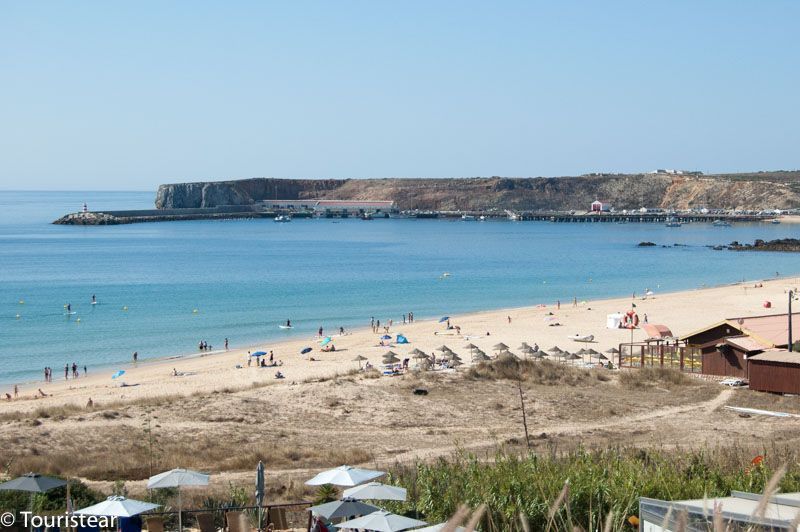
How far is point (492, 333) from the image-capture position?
40.2 meters

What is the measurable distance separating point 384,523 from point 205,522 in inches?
115

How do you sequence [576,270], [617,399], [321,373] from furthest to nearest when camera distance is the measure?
[576,270]
[321,373]
[617,399]

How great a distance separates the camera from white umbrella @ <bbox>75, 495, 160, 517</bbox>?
920 cm

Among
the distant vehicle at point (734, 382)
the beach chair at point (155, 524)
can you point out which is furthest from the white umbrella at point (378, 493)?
the distant vehicle at point (734, 382)

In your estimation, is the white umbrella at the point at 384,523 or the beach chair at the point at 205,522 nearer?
the white umbrella at the point at 384,523

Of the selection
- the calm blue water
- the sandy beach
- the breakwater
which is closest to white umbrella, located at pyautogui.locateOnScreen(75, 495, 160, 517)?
the sandy beach

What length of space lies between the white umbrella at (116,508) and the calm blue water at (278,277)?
83.7 feet

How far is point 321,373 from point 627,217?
14899cm

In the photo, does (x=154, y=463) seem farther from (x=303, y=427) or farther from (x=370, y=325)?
(x=370, y=325)

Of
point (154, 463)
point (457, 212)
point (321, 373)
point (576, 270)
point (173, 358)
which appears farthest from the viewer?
point (457, 212)

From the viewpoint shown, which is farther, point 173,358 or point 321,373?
point 173,358

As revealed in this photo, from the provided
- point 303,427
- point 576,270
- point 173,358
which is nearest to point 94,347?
point 173,358

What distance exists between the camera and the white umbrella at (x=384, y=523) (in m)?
8.26

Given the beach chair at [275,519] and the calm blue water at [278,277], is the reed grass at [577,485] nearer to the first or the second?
the beach chair at [275,519]
